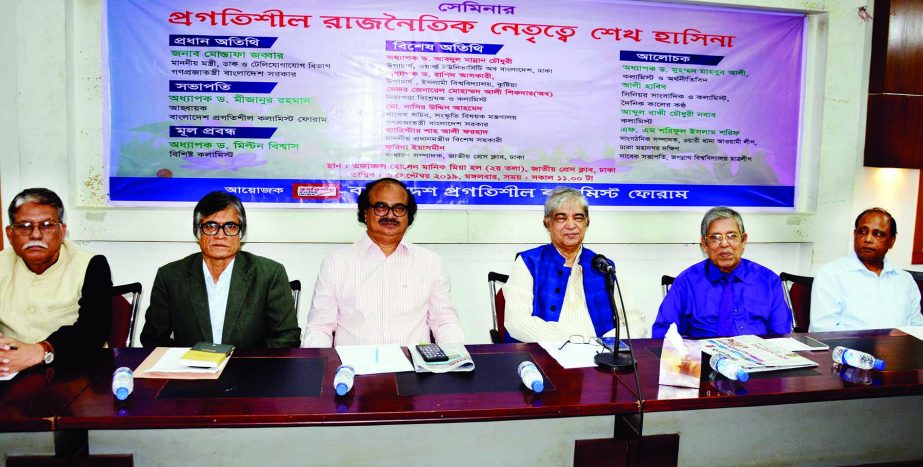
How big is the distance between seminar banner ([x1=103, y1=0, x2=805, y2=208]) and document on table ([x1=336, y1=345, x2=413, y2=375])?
57.8 inches

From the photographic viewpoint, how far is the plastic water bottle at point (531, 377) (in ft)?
5.59

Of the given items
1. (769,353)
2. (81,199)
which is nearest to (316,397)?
(769,353)

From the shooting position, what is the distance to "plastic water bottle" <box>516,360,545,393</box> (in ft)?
5.59

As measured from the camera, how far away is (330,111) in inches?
129

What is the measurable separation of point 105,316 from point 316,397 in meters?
1.12

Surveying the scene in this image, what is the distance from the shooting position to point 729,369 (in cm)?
181

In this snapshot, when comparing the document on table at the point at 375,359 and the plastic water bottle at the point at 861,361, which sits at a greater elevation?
the plastic water bottle at the point at 861,361

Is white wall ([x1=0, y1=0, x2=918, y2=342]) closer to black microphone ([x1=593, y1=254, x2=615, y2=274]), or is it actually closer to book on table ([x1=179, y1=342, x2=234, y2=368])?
black microphone ([x1=593, y1=254, x2=615, y2=274])

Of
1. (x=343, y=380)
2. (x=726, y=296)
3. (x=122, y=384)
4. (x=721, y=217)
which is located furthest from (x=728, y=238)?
(x=122, y=384)

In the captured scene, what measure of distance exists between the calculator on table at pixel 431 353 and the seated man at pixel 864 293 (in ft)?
6.40

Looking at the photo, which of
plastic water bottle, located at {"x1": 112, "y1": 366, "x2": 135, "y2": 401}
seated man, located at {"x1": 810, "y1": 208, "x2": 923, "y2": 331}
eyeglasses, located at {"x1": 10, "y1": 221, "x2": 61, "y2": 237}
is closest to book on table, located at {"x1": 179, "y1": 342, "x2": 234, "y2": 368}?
plastic water bottle, located at {"x1": 112, "y1": 366, "x2": 135, "y2": 401}

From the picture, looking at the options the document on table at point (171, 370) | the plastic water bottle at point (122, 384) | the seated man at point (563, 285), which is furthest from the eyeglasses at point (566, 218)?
the plastic water bottle at point (122, 384)

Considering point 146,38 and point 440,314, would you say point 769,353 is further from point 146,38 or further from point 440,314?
point 146,38

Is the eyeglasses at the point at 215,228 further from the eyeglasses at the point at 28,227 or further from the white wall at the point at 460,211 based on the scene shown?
the white wall at the point at 460,211
